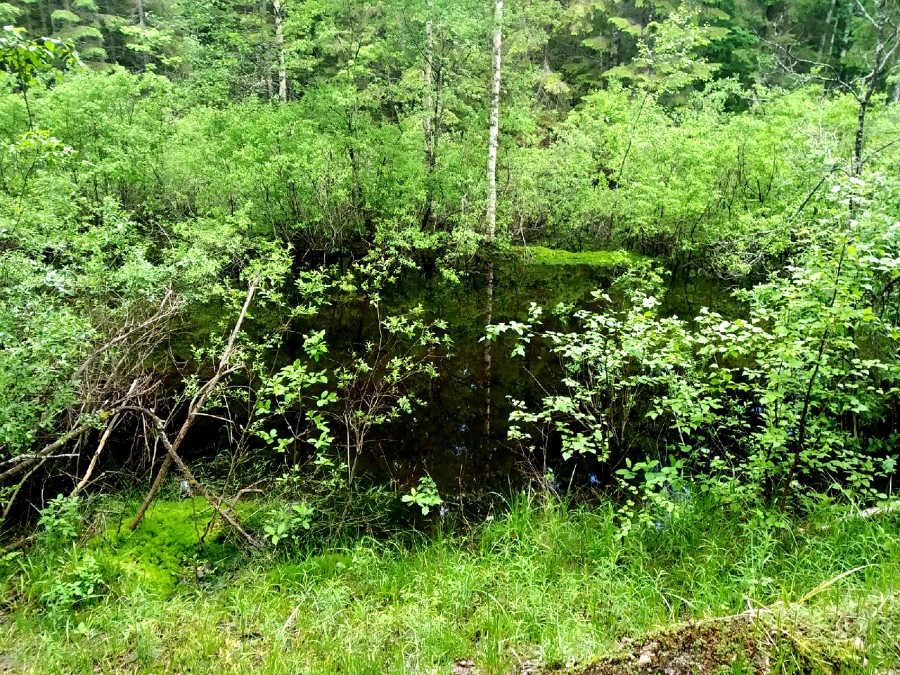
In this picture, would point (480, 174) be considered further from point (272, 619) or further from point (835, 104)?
point (272, 619)

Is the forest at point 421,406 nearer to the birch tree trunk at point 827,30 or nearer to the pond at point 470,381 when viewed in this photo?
the pond at point 470,381

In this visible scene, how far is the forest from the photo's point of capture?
11.4 feet

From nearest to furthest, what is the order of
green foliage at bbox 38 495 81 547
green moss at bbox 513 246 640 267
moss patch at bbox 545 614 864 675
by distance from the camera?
moss patch at bbox 545 614 864 675 < green foliage at bbox 38 495 81 547 < green moss at bbox 513 246 640 267

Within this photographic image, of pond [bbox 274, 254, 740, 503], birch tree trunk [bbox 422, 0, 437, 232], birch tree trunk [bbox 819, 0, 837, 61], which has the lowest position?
pond [bbox 274, 254, 740, 503]

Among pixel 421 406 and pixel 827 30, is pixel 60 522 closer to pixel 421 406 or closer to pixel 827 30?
pixel 421 406

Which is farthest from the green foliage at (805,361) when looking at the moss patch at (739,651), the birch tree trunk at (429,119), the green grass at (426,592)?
the birch tree trunk at (429,119)

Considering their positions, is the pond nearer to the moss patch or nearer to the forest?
the forest

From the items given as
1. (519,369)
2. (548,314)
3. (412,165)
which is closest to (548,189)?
(412,165)

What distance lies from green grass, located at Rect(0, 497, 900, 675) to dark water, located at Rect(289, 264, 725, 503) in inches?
55.8

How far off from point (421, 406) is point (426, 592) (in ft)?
14.4

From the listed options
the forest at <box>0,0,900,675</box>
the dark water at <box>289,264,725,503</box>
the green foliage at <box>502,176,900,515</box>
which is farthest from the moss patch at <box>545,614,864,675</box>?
the dark water at <box>289,264,725,503</box>

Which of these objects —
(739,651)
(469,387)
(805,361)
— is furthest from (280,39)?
(739,651)

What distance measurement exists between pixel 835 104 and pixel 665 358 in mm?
17332

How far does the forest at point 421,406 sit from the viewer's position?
11.4ft
